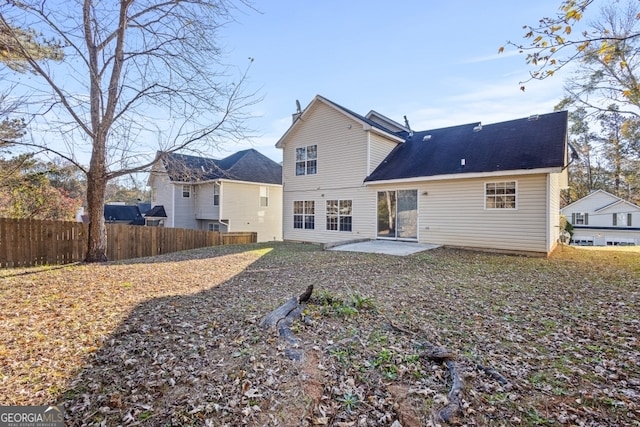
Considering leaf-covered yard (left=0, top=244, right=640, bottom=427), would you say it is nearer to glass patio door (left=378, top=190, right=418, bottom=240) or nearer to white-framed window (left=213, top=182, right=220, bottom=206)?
glass patio door (left=378, top=190, right=418, bottom=240)

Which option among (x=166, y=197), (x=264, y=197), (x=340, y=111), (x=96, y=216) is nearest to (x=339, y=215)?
(x=340, y=111)

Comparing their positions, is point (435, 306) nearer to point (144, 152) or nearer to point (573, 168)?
point (144, 152)

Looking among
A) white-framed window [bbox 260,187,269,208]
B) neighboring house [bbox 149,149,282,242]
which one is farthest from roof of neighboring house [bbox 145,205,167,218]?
white-framed window [bbox 260,187,269,208]

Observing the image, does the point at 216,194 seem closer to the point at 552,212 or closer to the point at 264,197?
the point at 264,197

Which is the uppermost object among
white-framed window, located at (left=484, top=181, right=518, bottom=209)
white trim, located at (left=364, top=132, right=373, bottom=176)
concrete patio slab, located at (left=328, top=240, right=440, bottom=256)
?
white trim, located at (left=364, top=132, right=373, bottom=176)

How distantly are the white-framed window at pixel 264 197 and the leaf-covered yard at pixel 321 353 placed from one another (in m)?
16.0

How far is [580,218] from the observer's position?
107 ft

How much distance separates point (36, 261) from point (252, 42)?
8.91m

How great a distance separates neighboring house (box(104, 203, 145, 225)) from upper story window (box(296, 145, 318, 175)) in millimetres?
20123

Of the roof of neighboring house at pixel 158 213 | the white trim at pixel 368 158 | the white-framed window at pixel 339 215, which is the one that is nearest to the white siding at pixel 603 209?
the white trim at pixel 368 158

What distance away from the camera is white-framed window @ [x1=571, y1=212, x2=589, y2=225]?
105ft

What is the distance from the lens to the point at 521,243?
10938 millimetres

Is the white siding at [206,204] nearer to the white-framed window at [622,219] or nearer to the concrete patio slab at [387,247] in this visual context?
the concrete patio slab at [387,247]

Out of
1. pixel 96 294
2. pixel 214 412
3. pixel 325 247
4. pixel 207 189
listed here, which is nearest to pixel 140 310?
pixel 96 294
